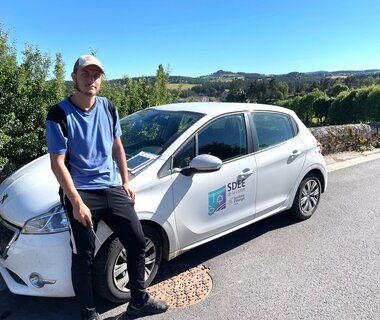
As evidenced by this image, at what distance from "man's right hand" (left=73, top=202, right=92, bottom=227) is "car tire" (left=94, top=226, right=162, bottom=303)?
0.56 m

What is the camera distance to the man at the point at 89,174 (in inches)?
89.4

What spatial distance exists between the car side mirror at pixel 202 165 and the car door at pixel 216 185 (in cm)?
6

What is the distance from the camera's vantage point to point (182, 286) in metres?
3.37

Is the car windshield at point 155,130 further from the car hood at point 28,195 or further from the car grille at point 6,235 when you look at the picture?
the car grille at point 6,235

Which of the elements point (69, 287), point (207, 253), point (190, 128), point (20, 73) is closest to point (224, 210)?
point (207, 253)

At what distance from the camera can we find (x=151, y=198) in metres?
3.07

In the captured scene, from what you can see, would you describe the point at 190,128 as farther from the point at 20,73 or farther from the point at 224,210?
the point at 20,73

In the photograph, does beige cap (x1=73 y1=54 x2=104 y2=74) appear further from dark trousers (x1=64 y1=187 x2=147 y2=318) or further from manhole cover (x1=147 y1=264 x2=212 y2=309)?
manhole cover (x1=147 y1=264 x2=212 y2=309)

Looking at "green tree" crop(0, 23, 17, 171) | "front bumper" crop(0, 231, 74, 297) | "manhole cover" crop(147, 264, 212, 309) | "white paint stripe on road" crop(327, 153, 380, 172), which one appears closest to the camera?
"front bumper" crop(0, 231, 74, 297)

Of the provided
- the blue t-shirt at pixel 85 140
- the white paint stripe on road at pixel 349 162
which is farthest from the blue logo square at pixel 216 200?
the white paint stripe on road at pixel 349 162

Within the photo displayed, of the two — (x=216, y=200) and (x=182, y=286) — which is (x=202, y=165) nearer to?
(x=216, y=200)

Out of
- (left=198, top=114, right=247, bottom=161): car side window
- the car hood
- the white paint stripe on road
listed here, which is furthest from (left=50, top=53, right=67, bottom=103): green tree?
the white paint stripe on road

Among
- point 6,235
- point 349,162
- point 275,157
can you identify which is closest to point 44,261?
point 6,235

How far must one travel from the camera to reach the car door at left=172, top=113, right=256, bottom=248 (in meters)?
3.32
